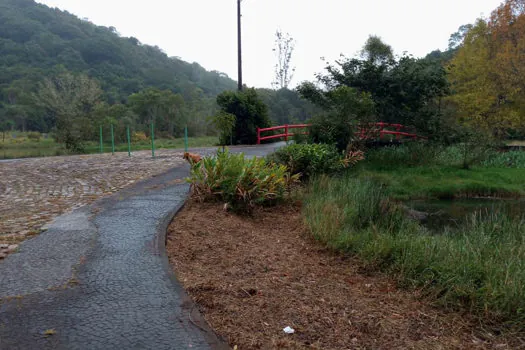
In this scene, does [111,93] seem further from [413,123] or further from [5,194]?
[5,194]

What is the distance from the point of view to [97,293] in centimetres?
377

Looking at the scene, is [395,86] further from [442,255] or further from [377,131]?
[442,255]

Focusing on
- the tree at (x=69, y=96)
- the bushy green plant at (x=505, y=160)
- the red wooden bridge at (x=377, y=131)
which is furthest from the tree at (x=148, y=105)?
the bushy green plant at (x=505, y=160)

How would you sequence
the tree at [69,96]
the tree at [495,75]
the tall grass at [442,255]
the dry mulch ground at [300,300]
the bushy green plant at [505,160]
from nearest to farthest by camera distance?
the dry mulch ground at [300,300], the tall grass at [442,255], the bushy green plant at [505,160], the tree at [495,75], the tree at [69,96]

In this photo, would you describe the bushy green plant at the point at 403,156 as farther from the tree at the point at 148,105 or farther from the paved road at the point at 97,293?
the tree at the point at 148,105

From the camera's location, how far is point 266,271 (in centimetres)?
453

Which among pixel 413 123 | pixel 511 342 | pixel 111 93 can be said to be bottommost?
pixel 511 342

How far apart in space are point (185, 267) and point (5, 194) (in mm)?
6241

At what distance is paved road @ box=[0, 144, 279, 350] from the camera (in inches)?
119

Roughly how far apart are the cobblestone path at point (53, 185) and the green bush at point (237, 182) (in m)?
2.23

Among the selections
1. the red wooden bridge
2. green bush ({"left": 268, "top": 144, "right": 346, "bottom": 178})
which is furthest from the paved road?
the red wooden bridge

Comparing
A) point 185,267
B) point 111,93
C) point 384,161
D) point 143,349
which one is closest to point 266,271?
point 185,267

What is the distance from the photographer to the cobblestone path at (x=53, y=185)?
658cm

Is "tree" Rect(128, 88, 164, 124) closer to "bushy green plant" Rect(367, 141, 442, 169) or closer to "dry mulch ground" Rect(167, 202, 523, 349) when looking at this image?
"bushy green plant" Rect(367, 141, 442, 169)
